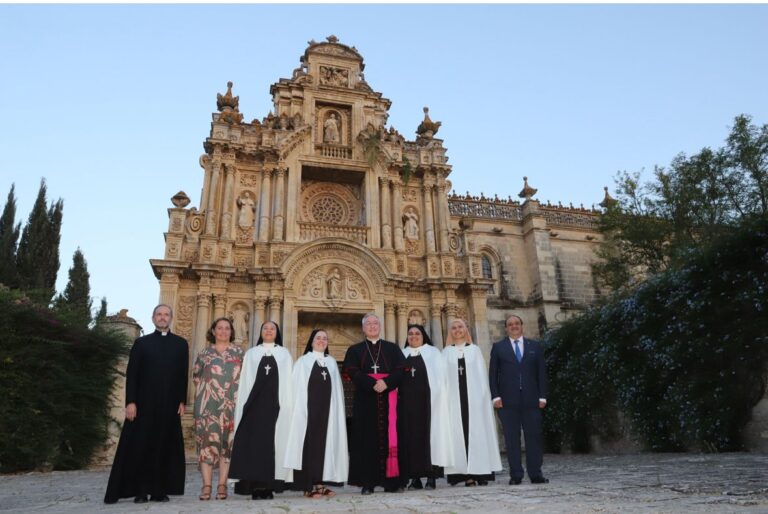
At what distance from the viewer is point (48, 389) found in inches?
396

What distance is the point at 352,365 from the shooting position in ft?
19.0

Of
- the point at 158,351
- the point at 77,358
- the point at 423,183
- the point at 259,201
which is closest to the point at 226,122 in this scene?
the point at 259,201

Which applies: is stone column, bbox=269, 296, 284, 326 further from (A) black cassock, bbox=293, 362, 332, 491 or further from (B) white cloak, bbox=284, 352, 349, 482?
(A) black cassock, bbox=293, 362, 332, 491

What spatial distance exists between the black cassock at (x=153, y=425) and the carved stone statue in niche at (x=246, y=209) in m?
12.3

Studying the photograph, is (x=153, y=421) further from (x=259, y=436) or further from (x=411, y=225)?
(x=411, y=225)

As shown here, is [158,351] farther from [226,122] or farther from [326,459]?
[226,122]

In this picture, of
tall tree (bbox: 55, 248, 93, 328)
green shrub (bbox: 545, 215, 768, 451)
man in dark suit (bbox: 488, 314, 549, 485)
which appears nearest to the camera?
man in dark suit (bbox: 488, 314, 549, 485)

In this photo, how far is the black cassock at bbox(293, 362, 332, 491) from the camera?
5238 millimetres

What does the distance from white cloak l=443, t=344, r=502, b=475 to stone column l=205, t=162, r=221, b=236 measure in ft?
40.4

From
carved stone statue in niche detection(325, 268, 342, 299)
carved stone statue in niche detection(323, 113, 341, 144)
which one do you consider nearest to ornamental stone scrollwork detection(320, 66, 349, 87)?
carved stone statue in niche detection(323, 113, 341, 144)

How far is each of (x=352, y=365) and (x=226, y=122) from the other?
48.3ft

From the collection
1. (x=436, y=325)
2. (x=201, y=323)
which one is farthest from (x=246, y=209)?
(x=436, y=325)

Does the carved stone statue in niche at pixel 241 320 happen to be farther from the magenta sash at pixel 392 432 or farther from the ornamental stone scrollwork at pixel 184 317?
the magenta sash at pixel 392 432

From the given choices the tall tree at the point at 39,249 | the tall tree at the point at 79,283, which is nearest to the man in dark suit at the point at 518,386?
the tall tree at the point at 39,249
